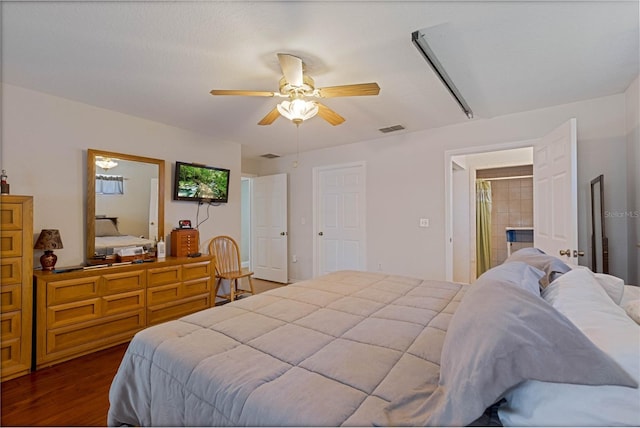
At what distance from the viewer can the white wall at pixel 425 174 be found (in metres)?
2.78

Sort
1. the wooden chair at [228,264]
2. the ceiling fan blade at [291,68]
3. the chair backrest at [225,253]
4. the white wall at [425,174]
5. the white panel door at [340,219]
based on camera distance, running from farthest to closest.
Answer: the white panel door at [340,219] < the chair backrest at [225,253] < the wooden chair at [228,264] < the white wall at [425,174] < the ceiling fan blade at [291,68]

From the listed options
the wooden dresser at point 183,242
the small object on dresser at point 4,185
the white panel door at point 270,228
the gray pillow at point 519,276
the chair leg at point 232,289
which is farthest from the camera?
the white panel door at point 270,228

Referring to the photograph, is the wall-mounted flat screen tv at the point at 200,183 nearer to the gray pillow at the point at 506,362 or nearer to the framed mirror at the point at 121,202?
the framed mirror at the point at 121,202

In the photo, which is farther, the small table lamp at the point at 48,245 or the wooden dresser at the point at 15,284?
the small table lamp at the point at 48,245

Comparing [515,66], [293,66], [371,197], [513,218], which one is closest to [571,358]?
[293,66]

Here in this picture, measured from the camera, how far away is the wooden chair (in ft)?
12.8

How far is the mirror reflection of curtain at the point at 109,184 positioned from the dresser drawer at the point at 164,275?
97cm

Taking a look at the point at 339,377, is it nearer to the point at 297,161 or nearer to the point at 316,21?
the point at 316,21

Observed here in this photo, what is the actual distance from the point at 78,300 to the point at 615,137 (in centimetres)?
527

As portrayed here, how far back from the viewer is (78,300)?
2.48m

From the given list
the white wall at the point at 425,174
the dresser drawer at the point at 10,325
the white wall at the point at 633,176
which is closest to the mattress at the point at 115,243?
the dresser drawer at the point at 10,325

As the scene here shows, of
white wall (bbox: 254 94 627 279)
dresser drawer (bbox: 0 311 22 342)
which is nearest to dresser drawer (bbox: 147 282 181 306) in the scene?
dresser drawer (bbox: 0 311 22 342)

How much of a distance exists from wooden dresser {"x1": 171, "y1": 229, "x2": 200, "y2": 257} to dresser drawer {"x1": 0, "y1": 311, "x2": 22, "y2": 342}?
1.45 meters

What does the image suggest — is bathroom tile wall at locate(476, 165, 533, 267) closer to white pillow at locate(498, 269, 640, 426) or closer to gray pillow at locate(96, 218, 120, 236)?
white pillow at locate(498, 269, 640, 426)
